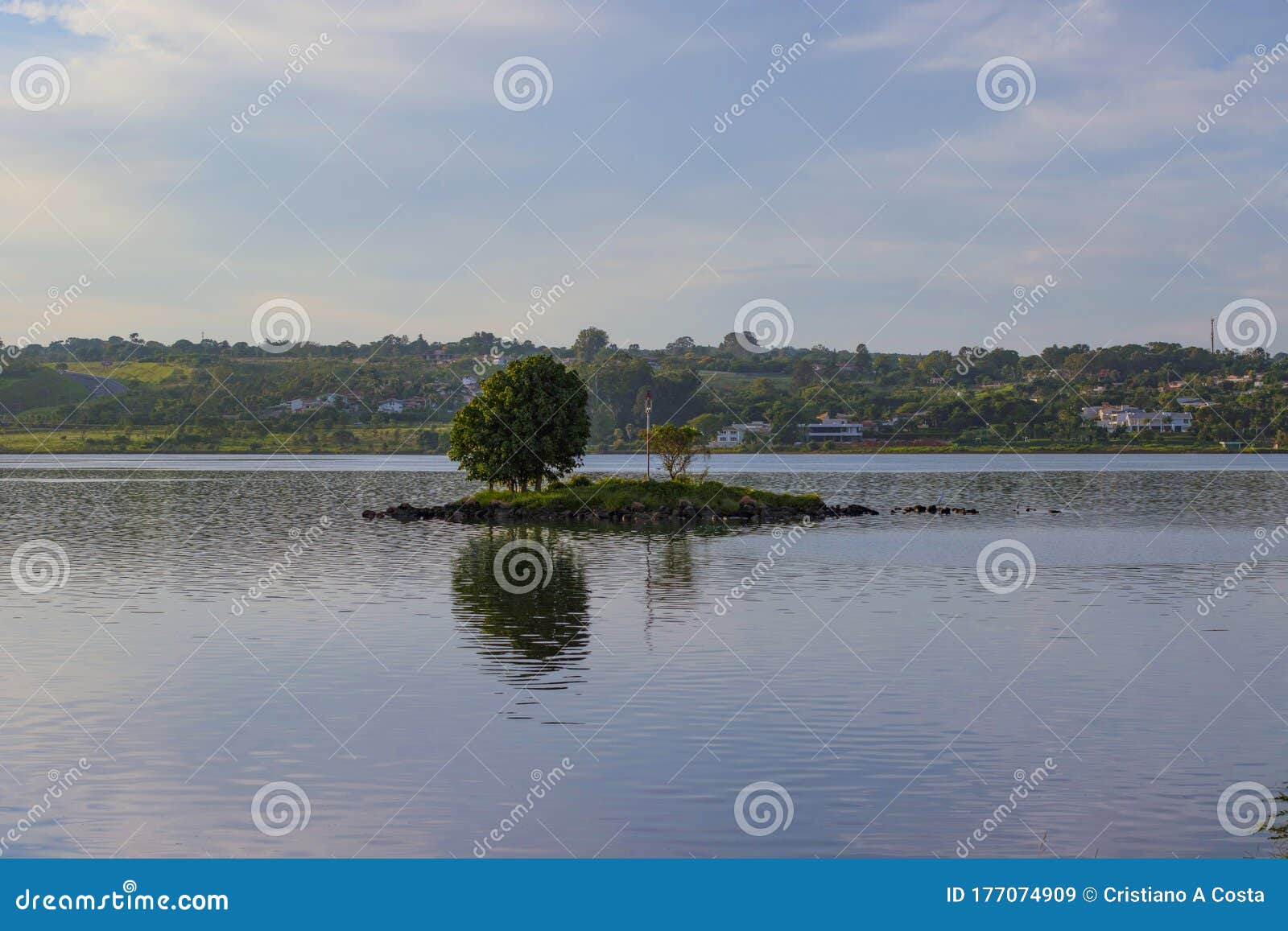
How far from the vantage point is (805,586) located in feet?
159

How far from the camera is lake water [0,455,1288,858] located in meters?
18.4

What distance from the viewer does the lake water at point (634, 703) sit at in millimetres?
18375

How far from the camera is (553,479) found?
97.2 m

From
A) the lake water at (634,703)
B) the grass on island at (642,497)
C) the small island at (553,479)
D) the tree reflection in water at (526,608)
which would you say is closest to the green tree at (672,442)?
the small island at (553,479)

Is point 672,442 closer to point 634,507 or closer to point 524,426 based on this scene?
point 634,507

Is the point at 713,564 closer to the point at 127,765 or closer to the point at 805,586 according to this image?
the point at 805,586

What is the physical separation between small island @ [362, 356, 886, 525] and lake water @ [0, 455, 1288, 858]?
28.7 meters

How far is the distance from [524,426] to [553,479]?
18.3 feet

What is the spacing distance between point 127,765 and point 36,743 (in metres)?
2.68

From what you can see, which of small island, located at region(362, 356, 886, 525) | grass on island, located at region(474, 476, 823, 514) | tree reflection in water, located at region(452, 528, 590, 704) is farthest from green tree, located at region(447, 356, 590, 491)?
tree reflection in water, located at region(452, 528, 590, 704)

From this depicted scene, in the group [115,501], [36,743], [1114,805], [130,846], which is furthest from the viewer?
[115,501]

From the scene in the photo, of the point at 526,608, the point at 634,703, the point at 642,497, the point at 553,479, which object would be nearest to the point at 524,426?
the point at 553,479

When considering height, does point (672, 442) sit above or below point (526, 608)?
above

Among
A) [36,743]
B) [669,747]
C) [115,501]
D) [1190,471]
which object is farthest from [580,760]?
[1190,471]
